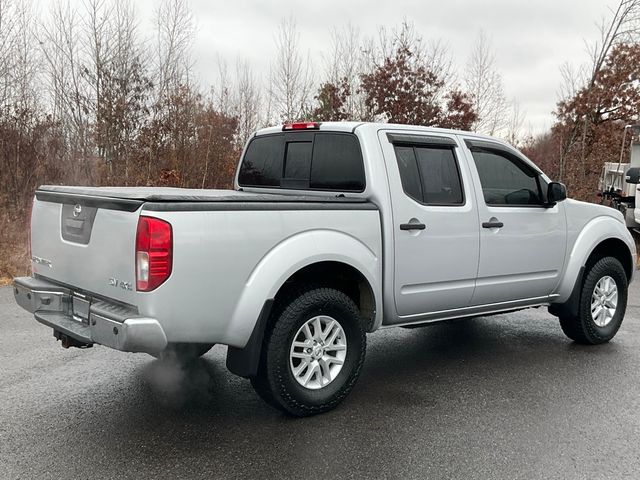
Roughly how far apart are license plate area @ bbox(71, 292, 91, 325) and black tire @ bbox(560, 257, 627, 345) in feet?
13.6

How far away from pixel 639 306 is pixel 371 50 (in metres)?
13.4

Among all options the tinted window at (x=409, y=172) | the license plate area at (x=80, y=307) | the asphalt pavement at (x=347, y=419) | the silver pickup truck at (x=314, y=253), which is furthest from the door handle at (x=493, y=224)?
the license plate area at (x=80, y=307)

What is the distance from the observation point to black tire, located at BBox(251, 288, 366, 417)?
12.2 ft

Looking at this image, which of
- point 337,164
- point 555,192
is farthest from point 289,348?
point 555,192

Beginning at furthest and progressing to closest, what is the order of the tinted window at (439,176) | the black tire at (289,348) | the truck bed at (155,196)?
1. the tinted window at (439,176)
2. the black tire at (289,348)
3. the truck bed at (155,196)

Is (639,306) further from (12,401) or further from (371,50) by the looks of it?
(371,50)

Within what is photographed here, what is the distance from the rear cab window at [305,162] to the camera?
4.41 m

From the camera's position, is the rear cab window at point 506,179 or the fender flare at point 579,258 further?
the fender flare at point 579,258

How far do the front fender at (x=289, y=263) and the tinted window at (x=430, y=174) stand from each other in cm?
65

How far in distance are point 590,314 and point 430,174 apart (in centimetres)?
229

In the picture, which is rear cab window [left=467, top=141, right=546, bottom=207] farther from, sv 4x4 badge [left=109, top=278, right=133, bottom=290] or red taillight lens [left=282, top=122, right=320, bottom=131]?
sv 4x4 badge [left=109, top=278, right=133, bottom=290]

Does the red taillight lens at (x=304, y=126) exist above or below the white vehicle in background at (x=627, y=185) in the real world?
above

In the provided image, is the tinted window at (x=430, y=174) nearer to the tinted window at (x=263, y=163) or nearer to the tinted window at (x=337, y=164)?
the tinted window at (x=337, y=164)

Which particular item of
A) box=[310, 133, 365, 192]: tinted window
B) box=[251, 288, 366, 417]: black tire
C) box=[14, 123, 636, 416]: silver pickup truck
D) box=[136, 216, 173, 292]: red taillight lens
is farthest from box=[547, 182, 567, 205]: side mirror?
box=[136, 216, 173, 292]: red taillight lens
